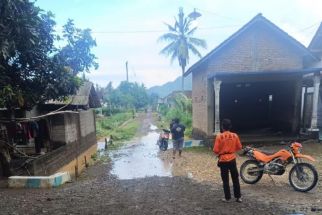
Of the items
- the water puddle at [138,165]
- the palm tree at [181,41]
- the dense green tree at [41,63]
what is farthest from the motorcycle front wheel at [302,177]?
the palm tree at [181,41]

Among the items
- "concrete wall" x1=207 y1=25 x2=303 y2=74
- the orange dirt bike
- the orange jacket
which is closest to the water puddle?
the orange dirt bike

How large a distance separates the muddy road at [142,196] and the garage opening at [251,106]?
395 inches

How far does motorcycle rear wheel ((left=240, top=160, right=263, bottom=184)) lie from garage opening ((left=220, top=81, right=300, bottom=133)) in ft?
41.0

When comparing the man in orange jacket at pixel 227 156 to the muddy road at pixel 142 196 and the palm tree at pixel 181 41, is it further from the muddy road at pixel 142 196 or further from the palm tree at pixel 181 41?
the palm tree at pixel 181 41

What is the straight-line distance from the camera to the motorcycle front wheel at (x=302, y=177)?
8658 mm

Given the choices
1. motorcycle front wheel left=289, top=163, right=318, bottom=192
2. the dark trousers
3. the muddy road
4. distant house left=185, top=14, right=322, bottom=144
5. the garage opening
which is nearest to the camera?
the muddy road

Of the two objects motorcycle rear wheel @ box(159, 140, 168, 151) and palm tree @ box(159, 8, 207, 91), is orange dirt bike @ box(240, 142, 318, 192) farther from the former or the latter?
palm tree @ box(159, 8, 207, 91)

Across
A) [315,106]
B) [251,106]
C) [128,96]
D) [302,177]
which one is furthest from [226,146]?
[128,96]

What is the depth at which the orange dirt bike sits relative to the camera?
874 centimetres

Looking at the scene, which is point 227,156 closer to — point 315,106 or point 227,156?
point 227,156

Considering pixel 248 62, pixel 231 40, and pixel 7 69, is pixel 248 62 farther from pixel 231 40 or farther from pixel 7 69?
pixel 7 69

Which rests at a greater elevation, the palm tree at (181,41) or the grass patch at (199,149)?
the palm tree at (181,41)

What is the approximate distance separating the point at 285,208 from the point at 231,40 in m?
12.4

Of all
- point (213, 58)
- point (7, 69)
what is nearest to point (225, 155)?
point (7, 69)
